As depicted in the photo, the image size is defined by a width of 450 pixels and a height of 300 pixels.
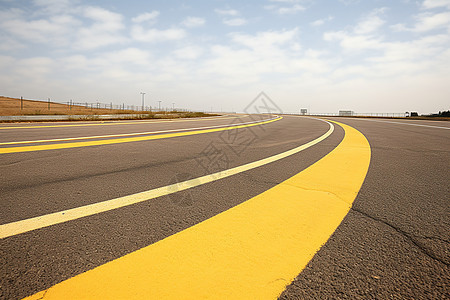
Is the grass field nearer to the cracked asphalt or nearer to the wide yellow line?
the wide yellow line

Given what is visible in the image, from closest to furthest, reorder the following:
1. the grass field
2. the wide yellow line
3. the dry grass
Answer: the wide yellow line < the grass field < the dry grass

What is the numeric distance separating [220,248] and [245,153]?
2571 mm

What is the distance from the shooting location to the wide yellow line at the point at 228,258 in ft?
2.74

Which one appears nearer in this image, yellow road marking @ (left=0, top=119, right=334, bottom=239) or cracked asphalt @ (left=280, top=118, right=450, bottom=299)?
cracked asphalt @ (left=280, top=118, right=450, bottom=299)

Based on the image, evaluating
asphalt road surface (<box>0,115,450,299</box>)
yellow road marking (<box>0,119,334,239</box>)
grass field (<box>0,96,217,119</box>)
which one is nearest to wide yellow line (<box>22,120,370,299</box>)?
asphalt road surface (<box>0,115,450,299</box>)

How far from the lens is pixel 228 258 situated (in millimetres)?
1021

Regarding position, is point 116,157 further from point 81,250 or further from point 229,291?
point 229,291

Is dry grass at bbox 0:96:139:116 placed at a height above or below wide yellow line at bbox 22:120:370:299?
above

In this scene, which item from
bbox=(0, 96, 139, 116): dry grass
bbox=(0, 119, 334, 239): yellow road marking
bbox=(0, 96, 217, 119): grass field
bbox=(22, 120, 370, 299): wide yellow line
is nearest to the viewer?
bbox=(22, 120, 370, 299): wide yellow line

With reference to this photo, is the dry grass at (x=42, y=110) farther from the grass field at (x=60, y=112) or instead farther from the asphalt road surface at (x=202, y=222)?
the asphalt road surface at (x=202, y=222)

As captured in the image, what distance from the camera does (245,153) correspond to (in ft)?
11.8

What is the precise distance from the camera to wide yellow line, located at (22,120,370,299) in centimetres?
84

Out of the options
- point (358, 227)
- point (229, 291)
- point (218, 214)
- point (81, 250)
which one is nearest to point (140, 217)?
point (81, 250)

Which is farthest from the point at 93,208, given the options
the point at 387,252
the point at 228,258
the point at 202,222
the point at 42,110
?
the point at 42,110
